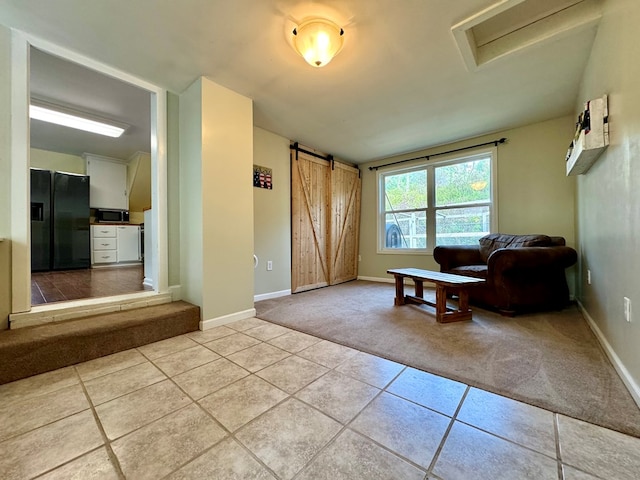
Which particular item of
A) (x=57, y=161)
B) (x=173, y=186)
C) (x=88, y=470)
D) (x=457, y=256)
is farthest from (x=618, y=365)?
(x=57, y=161)

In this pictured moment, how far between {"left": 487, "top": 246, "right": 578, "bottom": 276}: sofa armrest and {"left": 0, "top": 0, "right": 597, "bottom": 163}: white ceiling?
5.23ft

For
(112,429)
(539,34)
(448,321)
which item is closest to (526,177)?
(539,34)

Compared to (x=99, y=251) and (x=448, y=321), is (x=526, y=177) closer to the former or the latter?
(x=448, y=321)

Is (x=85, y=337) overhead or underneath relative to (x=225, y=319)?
overhead

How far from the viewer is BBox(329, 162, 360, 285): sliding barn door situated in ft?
14.6

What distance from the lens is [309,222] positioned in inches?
159

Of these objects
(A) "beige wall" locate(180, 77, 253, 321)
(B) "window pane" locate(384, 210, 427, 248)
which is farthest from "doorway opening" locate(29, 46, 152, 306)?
(B) "window pane" locate(384, 210, 427, 248)

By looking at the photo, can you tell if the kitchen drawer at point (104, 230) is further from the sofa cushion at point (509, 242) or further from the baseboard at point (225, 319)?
the sofa cushion at point (509, 242)

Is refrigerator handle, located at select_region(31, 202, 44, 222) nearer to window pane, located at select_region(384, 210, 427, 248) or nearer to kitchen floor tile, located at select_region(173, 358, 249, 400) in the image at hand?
kitchen floor tile, located at select_region(173, 358, 249, 400)

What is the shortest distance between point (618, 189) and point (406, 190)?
3.11 meters

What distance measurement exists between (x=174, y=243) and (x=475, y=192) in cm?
408

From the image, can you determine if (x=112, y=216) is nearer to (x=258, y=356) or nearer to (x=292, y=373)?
(x=258, y=356)

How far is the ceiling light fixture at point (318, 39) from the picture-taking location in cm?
163

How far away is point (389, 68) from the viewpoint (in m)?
2.16
